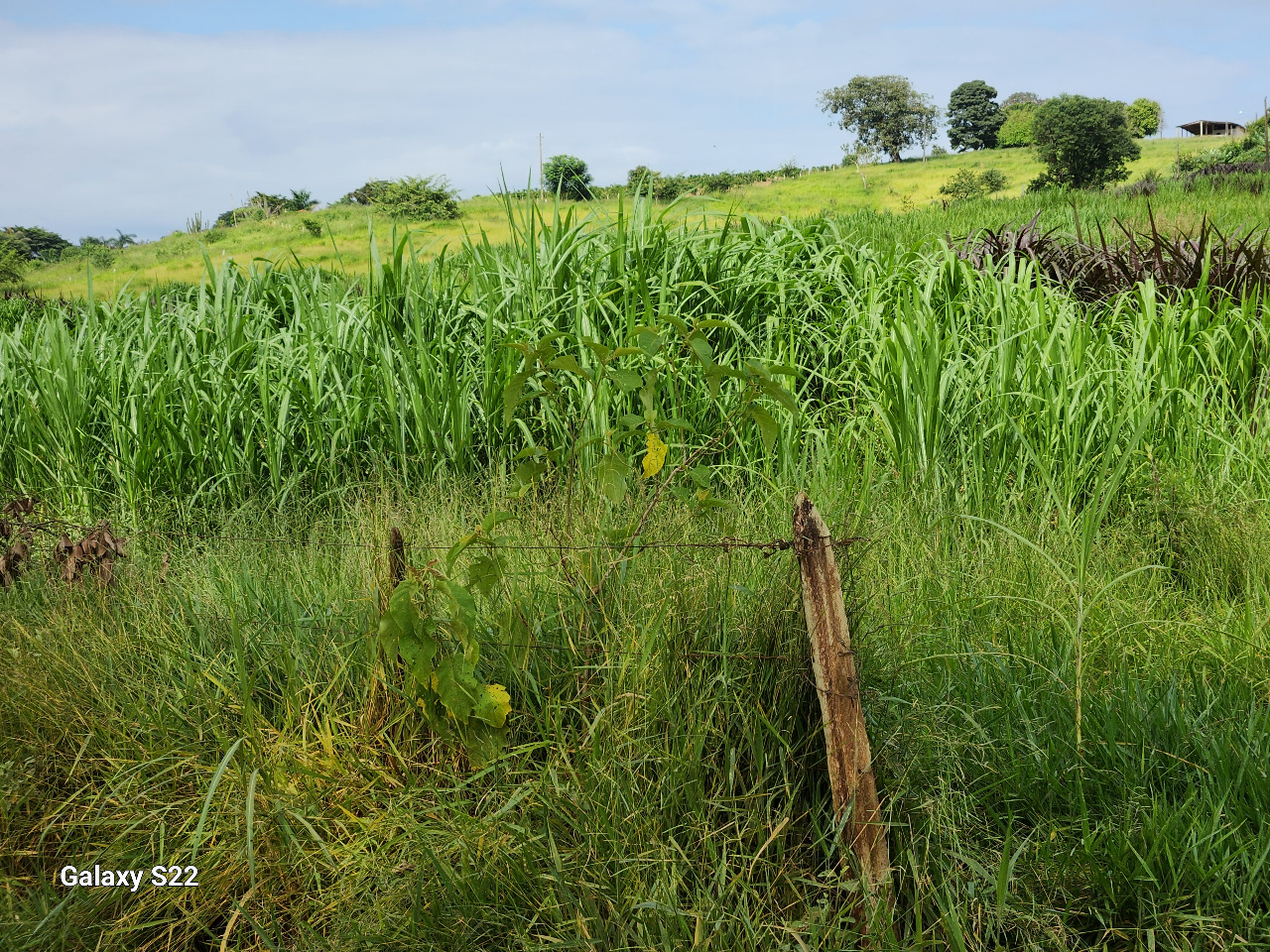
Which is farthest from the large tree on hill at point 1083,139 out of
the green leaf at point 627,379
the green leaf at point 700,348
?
the green leaf at point 627,379

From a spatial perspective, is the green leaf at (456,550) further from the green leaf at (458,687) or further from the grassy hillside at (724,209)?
the grassy hillside at (724,209)

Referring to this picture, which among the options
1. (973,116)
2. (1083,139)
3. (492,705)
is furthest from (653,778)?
(973,116)

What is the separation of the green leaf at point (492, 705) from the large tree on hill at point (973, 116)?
290ft

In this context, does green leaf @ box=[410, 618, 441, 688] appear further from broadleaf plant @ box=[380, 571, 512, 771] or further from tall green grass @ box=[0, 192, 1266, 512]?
tall green grass @ box=[0, 192, 1266, 512]

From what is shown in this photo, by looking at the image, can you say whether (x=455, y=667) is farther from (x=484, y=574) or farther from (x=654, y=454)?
(x=654, y=454)

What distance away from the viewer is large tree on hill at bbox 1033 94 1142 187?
38.4 metres

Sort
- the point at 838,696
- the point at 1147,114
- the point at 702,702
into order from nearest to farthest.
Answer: the point at 838,696
the point at 702,702
the point at 1147,114

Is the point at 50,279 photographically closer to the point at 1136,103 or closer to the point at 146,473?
the point at 146,473

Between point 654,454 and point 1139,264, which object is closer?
point 654,454

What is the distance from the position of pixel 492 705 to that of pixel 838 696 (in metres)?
0.69

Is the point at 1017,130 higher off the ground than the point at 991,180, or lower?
higher

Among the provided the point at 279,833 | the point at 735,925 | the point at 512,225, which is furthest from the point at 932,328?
the point at 279,833

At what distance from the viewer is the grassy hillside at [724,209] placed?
1485 centimetres

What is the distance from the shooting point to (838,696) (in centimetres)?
147
